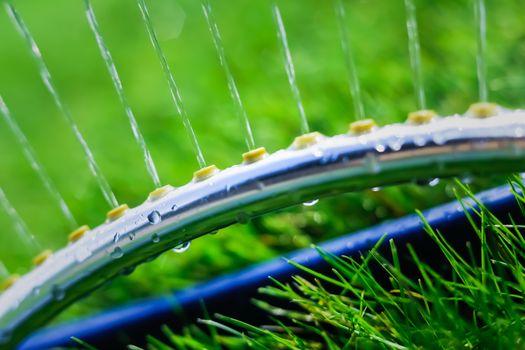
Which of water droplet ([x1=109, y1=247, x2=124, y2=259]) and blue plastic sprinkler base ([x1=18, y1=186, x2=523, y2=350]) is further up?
water droplet ([x1=109, y1=247, x2=124, y2=259])

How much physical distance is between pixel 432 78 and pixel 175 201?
87 cm

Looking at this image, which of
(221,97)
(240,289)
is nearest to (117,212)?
(240,289)

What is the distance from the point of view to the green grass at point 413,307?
0.69 meters

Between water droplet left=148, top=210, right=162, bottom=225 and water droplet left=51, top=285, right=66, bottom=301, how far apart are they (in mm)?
128

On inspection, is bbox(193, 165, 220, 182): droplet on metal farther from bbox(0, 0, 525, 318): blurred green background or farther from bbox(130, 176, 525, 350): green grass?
bbox(0, 0, 525, 318): blurred green background

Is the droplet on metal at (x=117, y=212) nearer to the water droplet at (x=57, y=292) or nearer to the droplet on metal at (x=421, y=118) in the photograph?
the water droplet at (x=57, y=292)

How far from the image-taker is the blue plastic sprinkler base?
81cm

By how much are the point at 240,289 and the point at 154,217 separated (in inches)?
10.2

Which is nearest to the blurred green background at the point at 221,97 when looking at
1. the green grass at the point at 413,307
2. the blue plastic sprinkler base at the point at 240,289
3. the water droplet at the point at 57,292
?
the blue plastic sprinkler base at the point at 240,289

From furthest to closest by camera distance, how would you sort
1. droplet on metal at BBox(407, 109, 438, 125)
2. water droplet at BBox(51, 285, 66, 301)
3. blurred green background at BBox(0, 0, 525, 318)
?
blurred green background at BBox(0, 0, 525, 318) → water droplet at BBox(51, 285, 66, 301) → droplet on metal at BBox(407, 109, 438, 125)

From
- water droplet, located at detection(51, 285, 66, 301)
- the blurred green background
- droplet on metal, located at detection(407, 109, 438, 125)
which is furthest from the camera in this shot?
the blurred green background

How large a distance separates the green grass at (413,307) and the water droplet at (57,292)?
5.4 inches

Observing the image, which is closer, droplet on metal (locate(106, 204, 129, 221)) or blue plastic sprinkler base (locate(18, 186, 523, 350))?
droplet on metal (locate(106, 204, 129, 221))

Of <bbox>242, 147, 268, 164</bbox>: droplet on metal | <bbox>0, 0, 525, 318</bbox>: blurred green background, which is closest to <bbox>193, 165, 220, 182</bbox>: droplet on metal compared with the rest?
<bbox>242, 147, 268, 164</bbox>: droplet on metal
